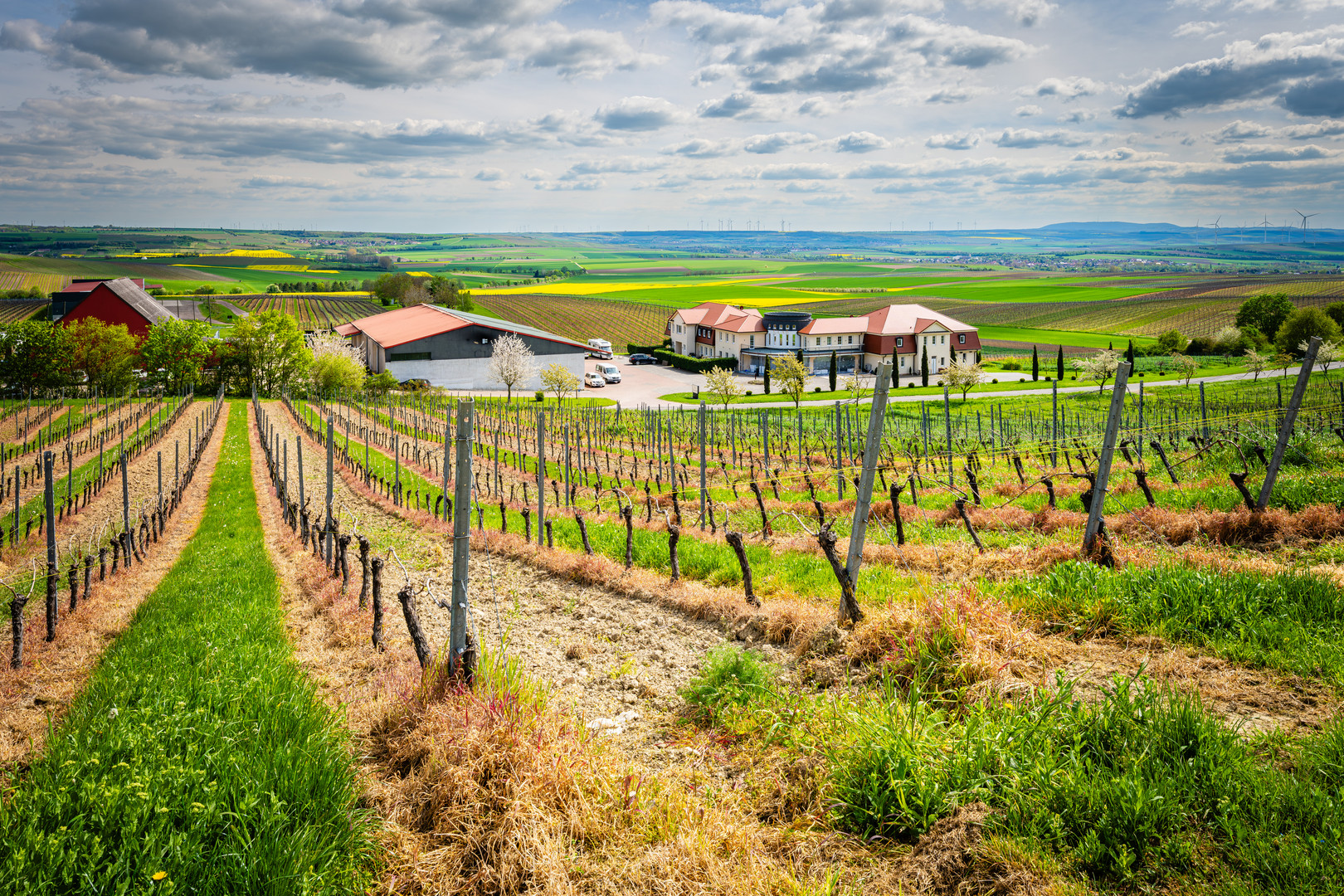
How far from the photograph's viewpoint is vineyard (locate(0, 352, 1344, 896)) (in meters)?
4.05

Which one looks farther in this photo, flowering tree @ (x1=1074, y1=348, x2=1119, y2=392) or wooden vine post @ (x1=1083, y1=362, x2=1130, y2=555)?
flowering tree @ (x1=1074, y1=348, x2=1119, y2=392)

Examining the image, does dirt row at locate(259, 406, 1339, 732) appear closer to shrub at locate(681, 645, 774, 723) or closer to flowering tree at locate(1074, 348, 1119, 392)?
shrub at locate(681, 645, 774, 723)

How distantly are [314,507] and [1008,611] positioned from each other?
18.2m

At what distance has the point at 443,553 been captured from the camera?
1361cm

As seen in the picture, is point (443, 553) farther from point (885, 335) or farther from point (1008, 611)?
point (885, 335)

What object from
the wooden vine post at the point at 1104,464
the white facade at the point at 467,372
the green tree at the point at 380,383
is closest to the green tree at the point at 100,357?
the green tree at the point at 380,383

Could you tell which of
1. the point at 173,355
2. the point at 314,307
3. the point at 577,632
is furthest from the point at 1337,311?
the point at 314,307

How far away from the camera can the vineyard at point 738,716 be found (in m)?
4.05

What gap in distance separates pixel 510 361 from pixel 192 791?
6236cm

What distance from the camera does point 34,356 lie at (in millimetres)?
56781

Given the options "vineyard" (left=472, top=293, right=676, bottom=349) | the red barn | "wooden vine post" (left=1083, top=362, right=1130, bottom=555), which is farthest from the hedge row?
"wooden vine post" (left=1083, top=362, right=1130, bottom=555)

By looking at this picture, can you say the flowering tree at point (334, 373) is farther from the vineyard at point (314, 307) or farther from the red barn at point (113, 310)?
the vineyard at point (314, 307)

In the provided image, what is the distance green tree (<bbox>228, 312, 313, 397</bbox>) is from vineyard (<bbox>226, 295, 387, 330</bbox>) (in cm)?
2829

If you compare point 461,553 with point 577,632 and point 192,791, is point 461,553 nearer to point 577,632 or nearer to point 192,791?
point 192,791
